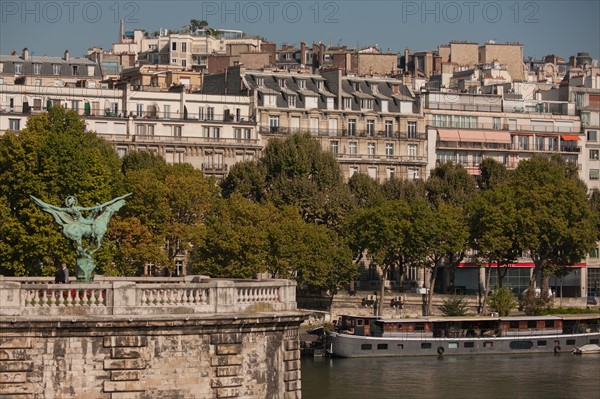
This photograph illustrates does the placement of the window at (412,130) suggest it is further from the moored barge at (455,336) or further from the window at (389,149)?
the moored barge at (455,336)

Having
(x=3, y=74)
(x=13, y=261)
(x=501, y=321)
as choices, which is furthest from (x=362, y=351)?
(x=3, y=74)

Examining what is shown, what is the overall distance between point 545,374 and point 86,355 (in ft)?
143

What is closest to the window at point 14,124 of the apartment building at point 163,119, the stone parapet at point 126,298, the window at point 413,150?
the apartment building at point 163,119

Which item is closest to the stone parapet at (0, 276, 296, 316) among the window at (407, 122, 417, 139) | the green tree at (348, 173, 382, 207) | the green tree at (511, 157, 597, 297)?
the green tree at (511, 157, 597, 297)

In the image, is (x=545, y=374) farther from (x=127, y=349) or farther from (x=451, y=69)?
(x=451, y=69)

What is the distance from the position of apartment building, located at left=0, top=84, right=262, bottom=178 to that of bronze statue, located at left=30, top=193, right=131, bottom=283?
6295 centimetres

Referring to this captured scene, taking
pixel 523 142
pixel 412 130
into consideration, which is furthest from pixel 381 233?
pixel 523 142

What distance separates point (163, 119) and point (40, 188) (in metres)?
34.4

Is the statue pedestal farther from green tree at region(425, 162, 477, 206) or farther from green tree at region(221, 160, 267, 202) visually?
green tree at region(425, 162, 477, 206)

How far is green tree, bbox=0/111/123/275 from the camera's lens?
61531mm

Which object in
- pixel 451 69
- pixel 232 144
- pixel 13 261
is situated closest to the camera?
pixel 13 261

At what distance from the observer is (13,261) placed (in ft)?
205

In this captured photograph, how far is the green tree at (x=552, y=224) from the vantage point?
91.0 meters

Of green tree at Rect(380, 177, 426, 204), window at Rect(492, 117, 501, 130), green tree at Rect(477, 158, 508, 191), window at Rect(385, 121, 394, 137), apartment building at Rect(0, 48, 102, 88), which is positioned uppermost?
apartment building at Rect(0, 48, 102, 88)
